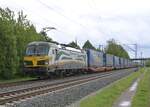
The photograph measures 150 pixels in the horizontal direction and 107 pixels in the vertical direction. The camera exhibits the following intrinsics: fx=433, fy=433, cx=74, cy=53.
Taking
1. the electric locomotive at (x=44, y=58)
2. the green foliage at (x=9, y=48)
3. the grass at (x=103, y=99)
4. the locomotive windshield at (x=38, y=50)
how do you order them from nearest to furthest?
1. the grass at (x=103, y=99)
2. the electric locomotive at (x=44, y=58)
3. the locomotive windshield at (x=38, y=50)
4. the green foliage at (x=9, y=48)

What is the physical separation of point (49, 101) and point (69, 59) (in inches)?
1037

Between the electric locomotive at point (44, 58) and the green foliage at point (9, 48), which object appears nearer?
the electric locomotive at point (44, 58)

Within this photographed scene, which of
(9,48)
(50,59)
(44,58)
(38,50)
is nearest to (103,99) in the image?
(44,58)

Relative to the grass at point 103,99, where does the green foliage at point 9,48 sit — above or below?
above

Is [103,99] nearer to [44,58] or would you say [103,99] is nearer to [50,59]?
[44,58]

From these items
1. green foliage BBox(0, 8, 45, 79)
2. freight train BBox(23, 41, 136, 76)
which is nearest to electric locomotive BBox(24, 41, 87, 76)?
freight train BBox(23, 41, 136, 76)

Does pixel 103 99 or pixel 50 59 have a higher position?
pixel 50 59

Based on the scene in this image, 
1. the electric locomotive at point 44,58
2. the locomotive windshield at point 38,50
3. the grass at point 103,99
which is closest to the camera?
the grass at point 103,99

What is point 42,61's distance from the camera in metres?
38.0

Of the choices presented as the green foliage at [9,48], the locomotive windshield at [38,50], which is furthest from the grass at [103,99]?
the green foliage at [9,48]

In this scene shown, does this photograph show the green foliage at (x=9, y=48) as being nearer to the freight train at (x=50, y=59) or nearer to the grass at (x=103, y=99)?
Result: the freight train at (x=50, y=59)

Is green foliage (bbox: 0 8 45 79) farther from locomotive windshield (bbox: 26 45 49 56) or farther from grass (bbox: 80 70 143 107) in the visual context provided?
grass (bbox: 80 70 143 107)

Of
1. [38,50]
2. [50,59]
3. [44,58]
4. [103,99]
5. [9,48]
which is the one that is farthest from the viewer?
[9,48]

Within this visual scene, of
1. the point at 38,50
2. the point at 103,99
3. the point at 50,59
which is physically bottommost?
the point at 103,99
